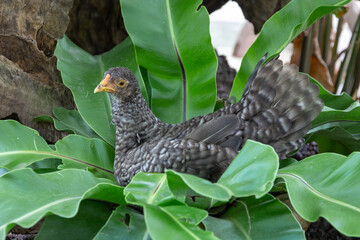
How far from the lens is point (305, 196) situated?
43.8 inches

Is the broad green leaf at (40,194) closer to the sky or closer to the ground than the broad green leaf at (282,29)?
closer to the ground

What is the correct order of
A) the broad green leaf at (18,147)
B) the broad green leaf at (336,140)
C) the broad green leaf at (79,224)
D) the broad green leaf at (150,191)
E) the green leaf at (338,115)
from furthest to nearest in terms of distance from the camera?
the broad green leaf at (336,140) < the green leaf at (338,115) < the broad green leaf at (18,147) < the broad green leaf at (79,224) < the broad green leaf at (150,191)

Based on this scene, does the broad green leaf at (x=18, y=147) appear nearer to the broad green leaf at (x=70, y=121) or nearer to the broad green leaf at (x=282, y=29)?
the broad green leaf at (x=70, y=121)

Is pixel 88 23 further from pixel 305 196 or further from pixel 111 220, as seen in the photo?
pixel 305 196

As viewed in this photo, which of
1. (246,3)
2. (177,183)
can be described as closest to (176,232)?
(177,183)

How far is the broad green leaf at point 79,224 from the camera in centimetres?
120

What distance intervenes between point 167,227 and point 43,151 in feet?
2.02

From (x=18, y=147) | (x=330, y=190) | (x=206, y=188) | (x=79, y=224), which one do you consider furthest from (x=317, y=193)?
(x=18, y=147)

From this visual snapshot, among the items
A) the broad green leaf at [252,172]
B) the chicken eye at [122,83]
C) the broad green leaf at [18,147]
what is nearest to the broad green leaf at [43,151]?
the broad green leaf at [18,147]

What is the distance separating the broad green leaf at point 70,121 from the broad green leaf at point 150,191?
25.1 inches

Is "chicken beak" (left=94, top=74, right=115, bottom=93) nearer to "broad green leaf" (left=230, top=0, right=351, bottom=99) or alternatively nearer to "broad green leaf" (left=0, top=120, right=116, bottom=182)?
"broad green leaf" (left=0, top=120, right=116, bottom=182)

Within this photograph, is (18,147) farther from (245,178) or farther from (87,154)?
(245,178)

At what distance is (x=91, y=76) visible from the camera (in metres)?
1.81

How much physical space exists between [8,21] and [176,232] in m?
1.10
